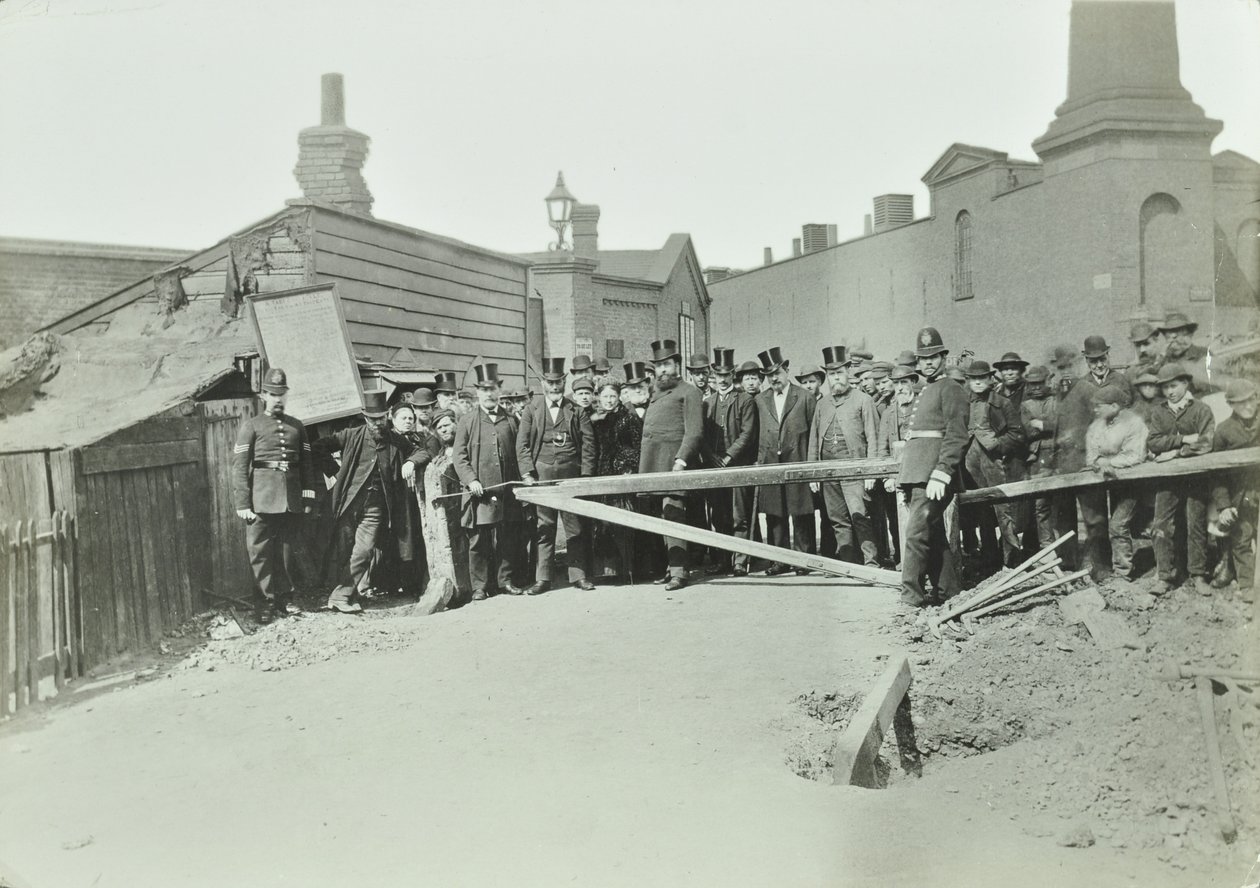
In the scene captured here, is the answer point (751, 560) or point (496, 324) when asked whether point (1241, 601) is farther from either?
point (496, 324)

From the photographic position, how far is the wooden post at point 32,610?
492cm

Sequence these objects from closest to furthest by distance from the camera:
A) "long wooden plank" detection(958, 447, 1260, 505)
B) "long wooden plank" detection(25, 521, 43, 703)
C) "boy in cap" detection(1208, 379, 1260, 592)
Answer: "long wooden plank" detection(25, 521, 43, 703) → "boy in cap" detection(1208, 379, 1260, 592) → "long wooden plank" detection(958, 447, 1260, 505)

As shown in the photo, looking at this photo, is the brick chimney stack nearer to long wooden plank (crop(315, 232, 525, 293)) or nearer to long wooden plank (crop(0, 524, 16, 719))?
long wooden plank (crop(315, 232, 525, 293))

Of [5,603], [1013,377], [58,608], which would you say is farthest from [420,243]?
[1013,377]

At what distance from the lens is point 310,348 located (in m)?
7.37

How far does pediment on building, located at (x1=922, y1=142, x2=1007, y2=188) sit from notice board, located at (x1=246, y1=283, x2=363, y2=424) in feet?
34.8

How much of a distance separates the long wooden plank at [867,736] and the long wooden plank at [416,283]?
19.5 feet

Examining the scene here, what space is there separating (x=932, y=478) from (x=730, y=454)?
238cm

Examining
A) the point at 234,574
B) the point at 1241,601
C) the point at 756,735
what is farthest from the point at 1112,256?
the point at 234,574

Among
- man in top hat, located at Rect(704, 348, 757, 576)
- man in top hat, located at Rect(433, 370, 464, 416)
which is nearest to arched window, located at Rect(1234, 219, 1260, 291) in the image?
man in top hat, located at Rect(704, 348, 757, 576)

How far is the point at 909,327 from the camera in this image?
60.7 feet

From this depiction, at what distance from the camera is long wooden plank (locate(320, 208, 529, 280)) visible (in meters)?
8.07

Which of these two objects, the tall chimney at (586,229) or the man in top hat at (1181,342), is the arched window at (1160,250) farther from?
the tall chimney at (586,229)

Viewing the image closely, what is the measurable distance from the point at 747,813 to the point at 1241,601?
11.0 ft
